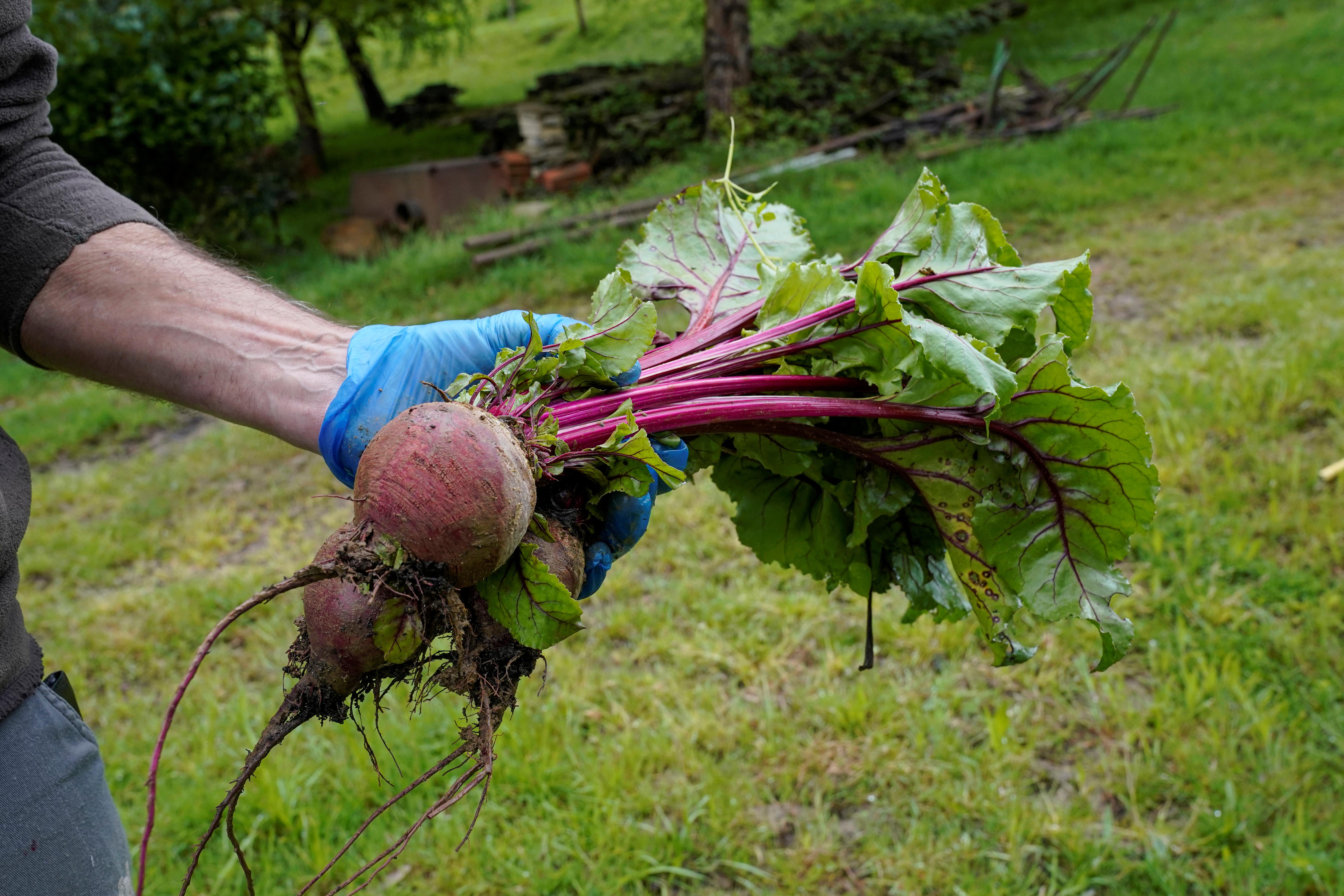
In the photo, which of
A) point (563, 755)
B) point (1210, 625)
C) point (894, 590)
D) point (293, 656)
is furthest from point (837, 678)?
point (293, 656)

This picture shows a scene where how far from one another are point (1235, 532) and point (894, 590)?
1.42 metres

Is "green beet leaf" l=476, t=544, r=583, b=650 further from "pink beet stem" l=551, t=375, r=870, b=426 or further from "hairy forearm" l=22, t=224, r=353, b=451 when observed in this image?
"hairy forearm" l=22, t=224, r=353, b=451

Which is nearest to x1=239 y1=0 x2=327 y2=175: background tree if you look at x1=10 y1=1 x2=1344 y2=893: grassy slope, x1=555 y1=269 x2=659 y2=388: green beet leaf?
x1=10 y1=1 x2=1344 y2=893: grassy slope

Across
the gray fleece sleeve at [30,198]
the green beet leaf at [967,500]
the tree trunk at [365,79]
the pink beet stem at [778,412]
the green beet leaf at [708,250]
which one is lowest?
the tree trunk at [365,79]

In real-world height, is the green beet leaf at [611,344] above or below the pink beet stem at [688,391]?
above

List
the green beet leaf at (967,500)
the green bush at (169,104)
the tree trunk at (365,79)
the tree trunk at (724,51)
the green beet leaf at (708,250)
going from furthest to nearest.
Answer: the tree trunk at (365,79) → the tree trunk at (724,51) → the green bush at (169,104) → the green beet leaf at (708,250) → the green beet leaf at (967,500)

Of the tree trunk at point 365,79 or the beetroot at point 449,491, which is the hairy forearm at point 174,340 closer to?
the beetroot at point 449,491

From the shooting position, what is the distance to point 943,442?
2135mm

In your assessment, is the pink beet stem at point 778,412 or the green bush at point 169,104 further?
the green bush at point 169,104

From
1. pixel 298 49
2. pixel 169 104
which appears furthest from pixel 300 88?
pixel 169 104

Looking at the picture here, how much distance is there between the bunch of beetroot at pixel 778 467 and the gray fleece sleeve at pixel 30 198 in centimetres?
83

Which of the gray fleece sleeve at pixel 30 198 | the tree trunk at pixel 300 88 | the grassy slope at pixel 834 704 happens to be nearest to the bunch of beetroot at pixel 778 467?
the gray fleece sleeve at pixel 30 198

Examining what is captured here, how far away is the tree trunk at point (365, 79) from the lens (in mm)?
18453

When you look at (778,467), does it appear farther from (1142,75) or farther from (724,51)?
(1142,75)
